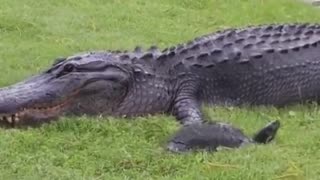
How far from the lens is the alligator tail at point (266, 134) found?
5.18m

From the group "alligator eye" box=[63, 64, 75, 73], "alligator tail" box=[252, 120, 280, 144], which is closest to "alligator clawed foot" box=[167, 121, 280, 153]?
"alligator tail" box=[252, 120, 280, 144]

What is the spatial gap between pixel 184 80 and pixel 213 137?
1.14m

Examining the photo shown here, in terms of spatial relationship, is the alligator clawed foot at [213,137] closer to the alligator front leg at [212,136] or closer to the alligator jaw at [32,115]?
the alligator front leg at [212,136]

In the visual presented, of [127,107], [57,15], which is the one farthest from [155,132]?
[57,15]

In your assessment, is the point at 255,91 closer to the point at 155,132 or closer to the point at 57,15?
the point at 155,132

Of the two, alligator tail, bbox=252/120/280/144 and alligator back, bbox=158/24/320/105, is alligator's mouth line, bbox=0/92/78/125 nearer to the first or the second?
alligator back, bbox=158/24/320/105

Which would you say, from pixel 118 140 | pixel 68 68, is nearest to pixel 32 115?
pixel 68 68

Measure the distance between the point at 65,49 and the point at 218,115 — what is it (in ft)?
8.05

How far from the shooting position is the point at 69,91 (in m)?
5.71

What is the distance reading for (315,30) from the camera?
21.9ft

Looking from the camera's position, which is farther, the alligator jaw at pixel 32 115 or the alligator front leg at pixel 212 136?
the alligator jaw at pixel 32 115

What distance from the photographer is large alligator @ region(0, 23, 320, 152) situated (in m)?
5.60

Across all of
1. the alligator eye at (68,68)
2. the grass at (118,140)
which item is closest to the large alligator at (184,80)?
the alligator eye at (68,68)

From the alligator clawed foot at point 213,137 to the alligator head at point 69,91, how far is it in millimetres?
788
